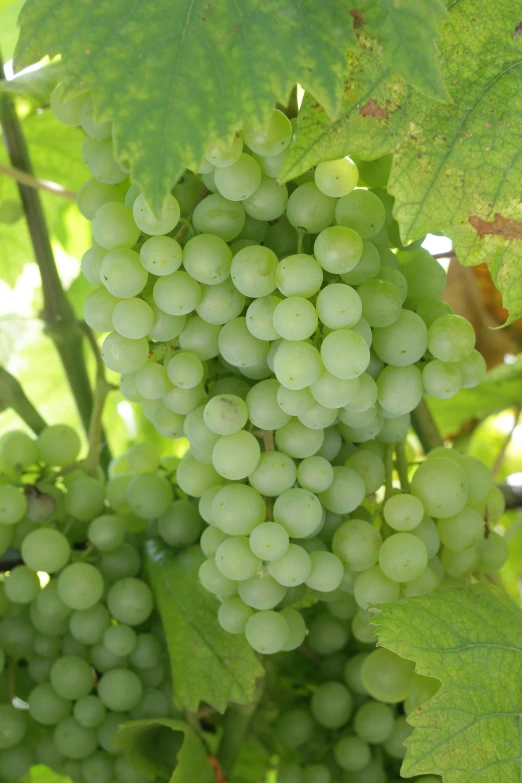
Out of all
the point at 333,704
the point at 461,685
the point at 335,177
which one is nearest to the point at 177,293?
the point at 335,177

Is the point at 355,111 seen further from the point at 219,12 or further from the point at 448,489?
the point at 448,489

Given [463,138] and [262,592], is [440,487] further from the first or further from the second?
[463,138]

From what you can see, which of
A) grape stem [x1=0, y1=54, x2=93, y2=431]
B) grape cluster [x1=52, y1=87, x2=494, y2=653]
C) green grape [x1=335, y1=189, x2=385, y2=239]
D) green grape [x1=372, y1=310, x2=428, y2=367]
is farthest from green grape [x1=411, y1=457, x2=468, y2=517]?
grape stem [x1=0, y1=54, x2=93, y2=431]

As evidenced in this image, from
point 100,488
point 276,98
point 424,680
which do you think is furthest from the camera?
point 100,488

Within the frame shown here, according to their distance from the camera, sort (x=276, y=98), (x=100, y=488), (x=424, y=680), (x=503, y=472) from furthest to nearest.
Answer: (x=503, y=472)
(x=100, y=488)
(x=424, y=680)
(x=276, y=98)

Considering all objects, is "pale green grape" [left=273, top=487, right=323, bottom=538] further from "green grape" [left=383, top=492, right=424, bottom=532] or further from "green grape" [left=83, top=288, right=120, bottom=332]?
"green grape" [left=83, top=288, right=120, bottom=332]

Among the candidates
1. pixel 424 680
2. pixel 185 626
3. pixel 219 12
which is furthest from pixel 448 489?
pixel 219 12
